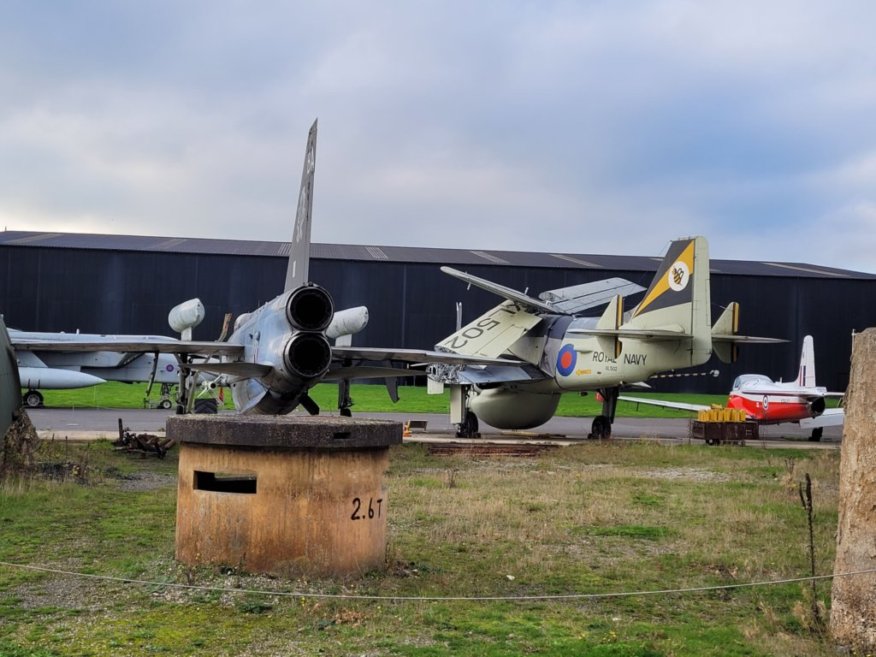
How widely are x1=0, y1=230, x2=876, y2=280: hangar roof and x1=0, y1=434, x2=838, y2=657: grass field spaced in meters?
38.9

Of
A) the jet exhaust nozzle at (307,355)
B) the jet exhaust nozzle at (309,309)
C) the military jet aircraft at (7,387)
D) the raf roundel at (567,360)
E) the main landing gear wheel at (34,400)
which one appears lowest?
the main landing gear wheel at (34,400)

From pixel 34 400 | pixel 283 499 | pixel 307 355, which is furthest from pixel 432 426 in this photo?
pixel 283 499

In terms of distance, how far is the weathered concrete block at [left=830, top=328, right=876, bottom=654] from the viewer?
561 cm

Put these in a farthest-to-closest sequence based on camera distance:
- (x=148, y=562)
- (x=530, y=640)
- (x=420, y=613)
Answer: (x=148, y=562)
(x=420, y=613)
(x=530, y=640)

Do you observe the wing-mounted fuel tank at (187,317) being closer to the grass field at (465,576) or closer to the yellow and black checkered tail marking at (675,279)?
the grass field at (465,576)

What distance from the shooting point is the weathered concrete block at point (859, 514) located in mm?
5609

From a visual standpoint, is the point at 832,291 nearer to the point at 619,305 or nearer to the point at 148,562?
the point at 619,305

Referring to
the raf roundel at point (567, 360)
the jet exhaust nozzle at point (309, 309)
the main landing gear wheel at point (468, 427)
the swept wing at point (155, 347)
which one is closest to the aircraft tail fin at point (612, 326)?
the raf roundel at point (567, 360)

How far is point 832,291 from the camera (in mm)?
53031

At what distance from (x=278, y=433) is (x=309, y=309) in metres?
7.25

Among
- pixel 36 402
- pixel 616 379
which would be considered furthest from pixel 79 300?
pixel 616 379

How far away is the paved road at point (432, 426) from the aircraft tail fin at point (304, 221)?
7.14 meters

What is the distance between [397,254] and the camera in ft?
182

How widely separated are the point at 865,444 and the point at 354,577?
377 cm
